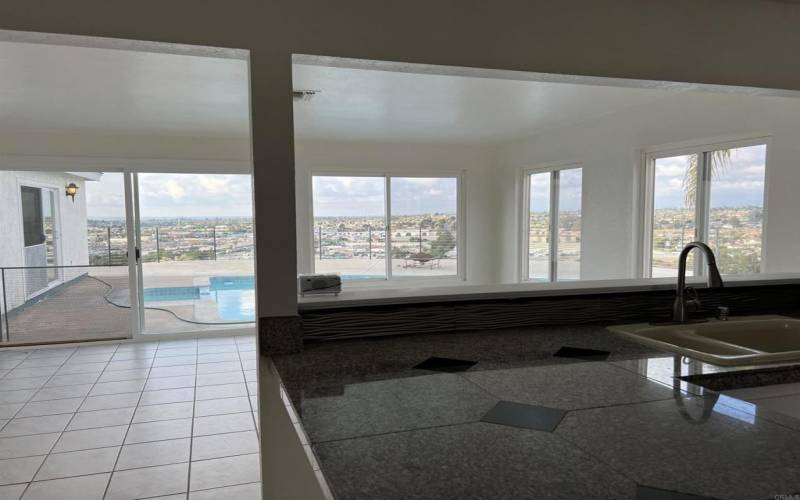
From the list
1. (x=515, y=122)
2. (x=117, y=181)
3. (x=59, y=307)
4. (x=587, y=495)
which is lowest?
(x=59, y=307)

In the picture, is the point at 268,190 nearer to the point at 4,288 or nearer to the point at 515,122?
the point at 515,122

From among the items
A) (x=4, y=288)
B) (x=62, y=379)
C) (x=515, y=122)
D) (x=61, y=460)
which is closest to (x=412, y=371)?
(x=61, y=460)

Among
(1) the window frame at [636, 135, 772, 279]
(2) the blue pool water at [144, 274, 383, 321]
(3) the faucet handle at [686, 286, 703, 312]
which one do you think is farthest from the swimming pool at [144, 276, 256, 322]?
(3) the faucet handle at [686, 286, 703, 312]

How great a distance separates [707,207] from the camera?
14.7 feet

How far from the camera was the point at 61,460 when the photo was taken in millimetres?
3080

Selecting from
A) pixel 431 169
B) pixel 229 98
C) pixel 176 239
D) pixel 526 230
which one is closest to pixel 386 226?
pixel 431 169

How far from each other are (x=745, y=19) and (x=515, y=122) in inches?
144

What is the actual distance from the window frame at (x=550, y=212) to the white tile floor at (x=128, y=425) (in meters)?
3.68

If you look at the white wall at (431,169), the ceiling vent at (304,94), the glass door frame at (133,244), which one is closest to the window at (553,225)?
the white wall at (431,169)

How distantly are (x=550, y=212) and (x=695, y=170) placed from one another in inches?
86.7

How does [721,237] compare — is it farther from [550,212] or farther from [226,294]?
[226,294]

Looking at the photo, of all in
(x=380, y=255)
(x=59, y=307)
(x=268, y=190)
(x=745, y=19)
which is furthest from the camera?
(x=380, y=255)

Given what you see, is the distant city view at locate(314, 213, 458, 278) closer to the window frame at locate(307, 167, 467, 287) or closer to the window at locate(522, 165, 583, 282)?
the window frame at locate(307, 167, 467, 287)

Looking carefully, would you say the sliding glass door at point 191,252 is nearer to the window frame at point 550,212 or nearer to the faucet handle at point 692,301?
the window frame at point 550,212
